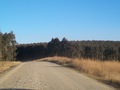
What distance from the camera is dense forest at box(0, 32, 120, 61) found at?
63344mm

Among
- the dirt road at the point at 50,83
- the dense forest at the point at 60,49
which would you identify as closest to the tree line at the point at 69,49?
the dense forest at the point at 60,49

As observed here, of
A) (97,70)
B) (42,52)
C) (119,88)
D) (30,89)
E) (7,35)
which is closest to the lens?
(30,89)

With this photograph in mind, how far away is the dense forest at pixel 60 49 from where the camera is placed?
6334 cm

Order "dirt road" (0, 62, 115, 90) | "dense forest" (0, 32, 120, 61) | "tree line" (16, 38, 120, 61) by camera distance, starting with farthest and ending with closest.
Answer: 1. "tree line" (16, 38, 120, 61)
2. "dense forest" (0, 32, 120, 61)
3. "dirt road" (0, 62, 115, 90)

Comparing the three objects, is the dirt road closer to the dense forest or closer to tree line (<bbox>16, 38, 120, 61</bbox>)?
the dense forest

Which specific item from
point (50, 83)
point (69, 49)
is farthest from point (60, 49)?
point (50, 83)

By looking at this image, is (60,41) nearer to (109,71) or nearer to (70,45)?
(70,45)

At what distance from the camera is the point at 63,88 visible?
1545cm

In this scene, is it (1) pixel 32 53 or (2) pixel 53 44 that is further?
(1) pixel 32 53

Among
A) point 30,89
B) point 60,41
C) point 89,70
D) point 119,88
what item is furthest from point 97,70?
point 60,41

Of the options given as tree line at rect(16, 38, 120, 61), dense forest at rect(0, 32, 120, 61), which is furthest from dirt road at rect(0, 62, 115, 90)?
tree line at rect(16, 38, 120, 61)

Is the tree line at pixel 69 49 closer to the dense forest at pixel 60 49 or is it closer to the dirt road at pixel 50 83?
the dense forest at pixel 60 49

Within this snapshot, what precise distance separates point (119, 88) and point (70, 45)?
266ft

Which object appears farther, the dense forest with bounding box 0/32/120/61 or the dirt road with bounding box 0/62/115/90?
the dense forest with bounding box 0/32/120/61
